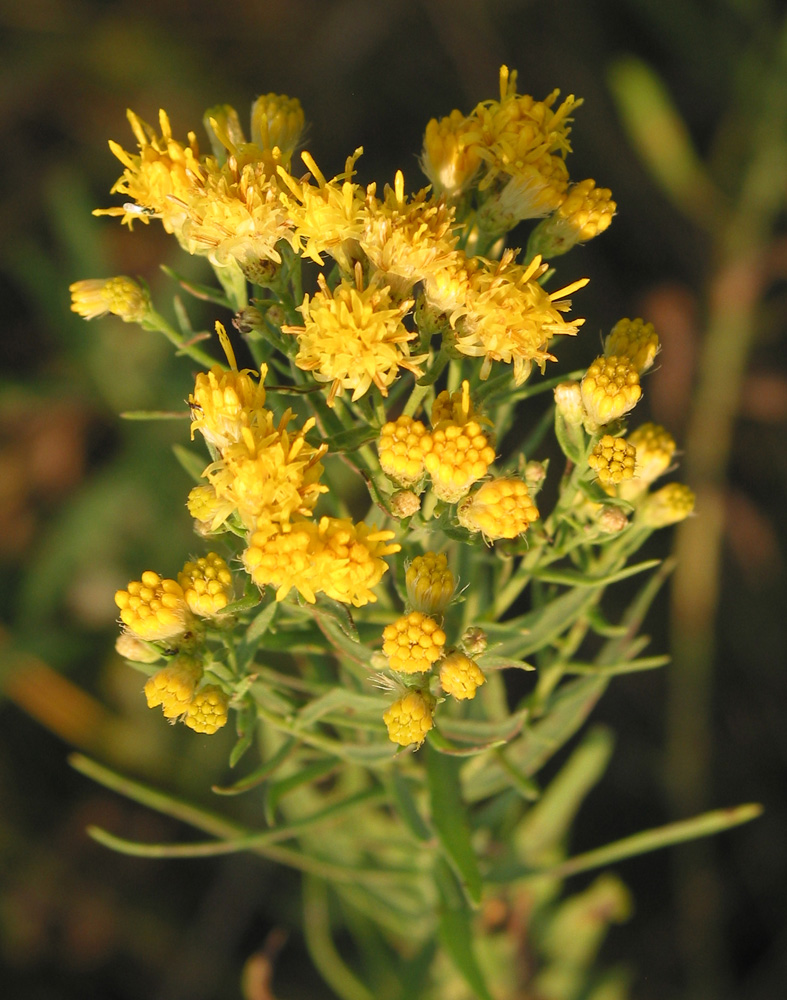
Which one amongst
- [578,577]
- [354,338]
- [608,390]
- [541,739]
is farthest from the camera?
[541,739]

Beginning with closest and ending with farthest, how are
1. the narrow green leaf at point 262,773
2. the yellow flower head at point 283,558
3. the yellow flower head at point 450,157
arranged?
1. the yellow flower head at point 283,558
2. the narrow green leaf at point 262,773
3. the yellow flower head at point 450,157

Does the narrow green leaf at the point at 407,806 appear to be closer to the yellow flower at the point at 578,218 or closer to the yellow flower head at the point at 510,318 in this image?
the yellow flower head at the point at 510,318

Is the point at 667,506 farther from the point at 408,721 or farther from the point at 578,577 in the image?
the point at 408,721

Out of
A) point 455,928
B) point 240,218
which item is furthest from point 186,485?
point 455,928

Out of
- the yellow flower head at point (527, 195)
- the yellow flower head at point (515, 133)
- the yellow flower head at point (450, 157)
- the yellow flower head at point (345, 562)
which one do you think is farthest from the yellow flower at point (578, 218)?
the yellow flower head at point (345, 562)

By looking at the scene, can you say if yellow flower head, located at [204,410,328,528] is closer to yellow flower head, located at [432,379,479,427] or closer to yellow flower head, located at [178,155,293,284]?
yellow flower head, located at [432,379,479,427]

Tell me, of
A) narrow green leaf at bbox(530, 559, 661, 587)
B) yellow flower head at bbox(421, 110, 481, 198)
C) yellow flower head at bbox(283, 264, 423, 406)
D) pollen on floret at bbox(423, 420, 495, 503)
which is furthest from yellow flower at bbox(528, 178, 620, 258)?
narrow green leaf at bbox(530, 559, 661, 587)

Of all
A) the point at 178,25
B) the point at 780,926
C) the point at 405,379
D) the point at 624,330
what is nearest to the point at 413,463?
the point at 405,379
